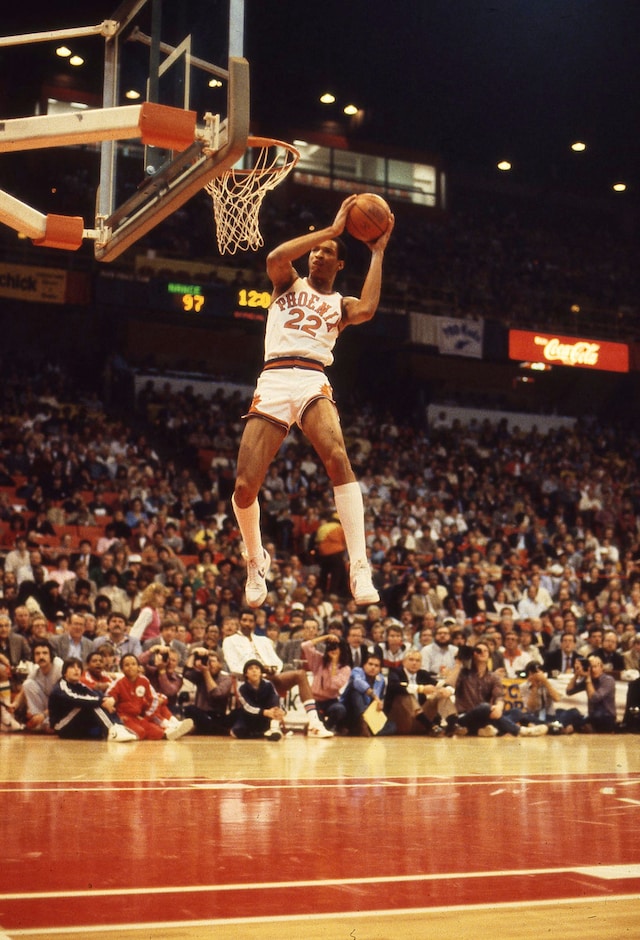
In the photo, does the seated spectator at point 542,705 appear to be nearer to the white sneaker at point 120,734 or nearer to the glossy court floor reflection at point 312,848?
the glossy court floor reflection at point 312,848

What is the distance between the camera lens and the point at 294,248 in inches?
222

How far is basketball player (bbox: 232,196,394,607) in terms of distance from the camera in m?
5.87

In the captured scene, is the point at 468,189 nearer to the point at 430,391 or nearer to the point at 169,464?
the point at 430,391

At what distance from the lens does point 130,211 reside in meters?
6.52

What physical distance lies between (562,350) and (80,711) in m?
19.1

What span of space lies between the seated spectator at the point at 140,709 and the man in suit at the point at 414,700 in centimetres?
267

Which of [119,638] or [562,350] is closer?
[119,638]

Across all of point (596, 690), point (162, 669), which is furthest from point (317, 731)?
point (596, 690)

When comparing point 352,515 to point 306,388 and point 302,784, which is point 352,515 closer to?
point 306,388

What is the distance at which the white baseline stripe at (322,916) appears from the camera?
3.92m

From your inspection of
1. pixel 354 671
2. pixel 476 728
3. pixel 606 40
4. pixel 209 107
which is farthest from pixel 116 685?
pixel 606 40

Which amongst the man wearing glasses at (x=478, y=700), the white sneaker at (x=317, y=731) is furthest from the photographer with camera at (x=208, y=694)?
the man wearing glasses at (x=478, y=700)

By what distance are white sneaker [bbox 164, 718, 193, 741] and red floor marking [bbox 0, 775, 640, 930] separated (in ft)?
11.7

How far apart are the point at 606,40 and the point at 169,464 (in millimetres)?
12115
